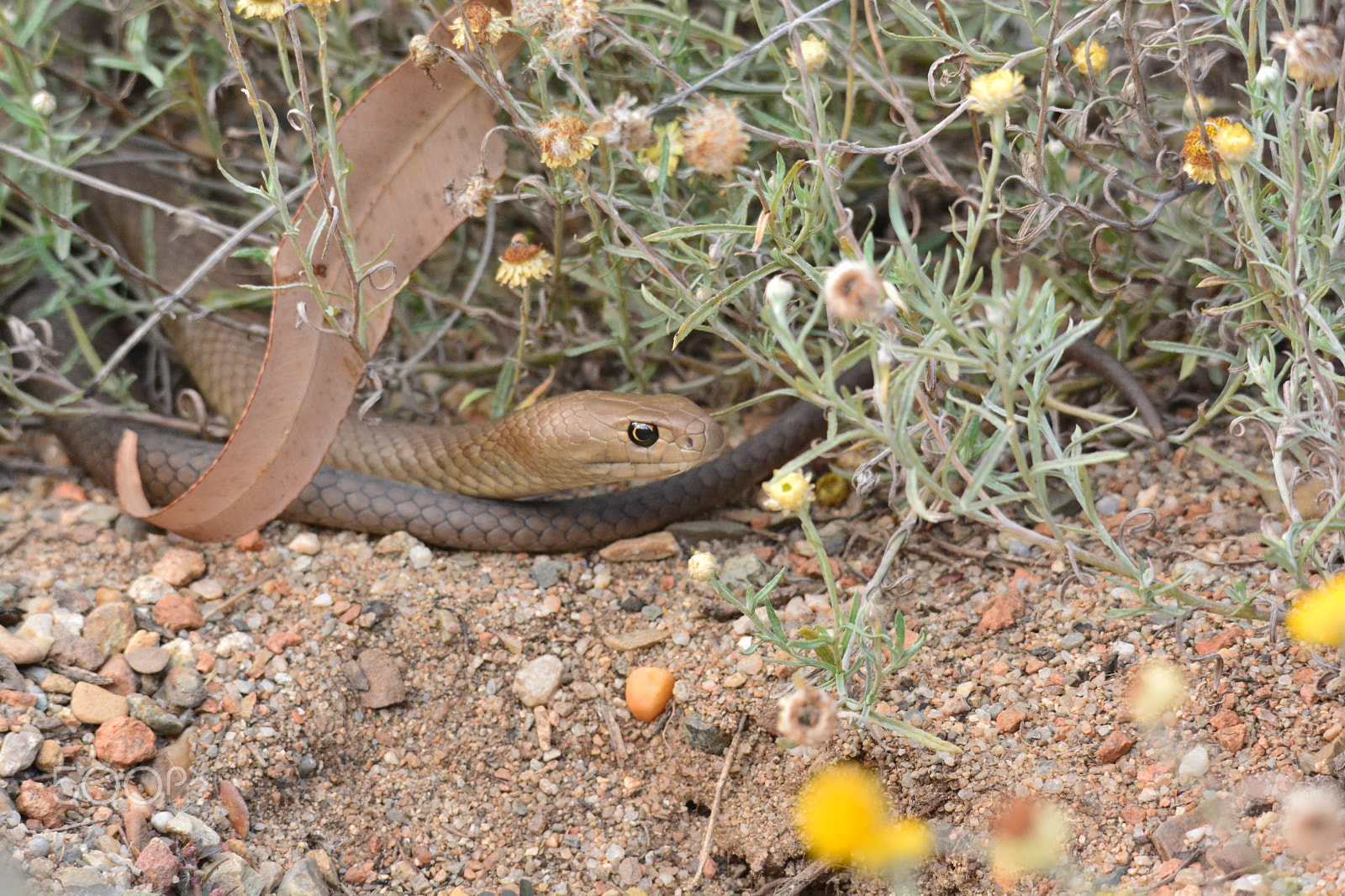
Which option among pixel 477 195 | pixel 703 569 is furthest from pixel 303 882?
pixel 477 195

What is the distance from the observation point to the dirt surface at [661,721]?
7.29ft

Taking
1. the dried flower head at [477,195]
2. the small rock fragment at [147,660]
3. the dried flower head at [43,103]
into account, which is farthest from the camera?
the dried flower head at [43,103]

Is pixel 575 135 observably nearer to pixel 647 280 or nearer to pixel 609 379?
pixel 647 280

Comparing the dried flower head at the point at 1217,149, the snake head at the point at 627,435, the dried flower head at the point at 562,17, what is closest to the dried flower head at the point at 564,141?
the dried flower head at the point at 562,17

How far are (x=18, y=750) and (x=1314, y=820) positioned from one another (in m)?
2.44

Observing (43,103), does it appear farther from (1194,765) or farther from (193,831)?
(1194,765)

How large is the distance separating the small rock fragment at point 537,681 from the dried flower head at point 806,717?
1.08 m

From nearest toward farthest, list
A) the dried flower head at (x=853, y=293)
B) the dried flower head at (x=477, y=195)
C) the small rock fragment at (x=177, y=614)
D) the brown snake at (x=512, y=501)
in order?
the dried flower head at (x=853, y=293) → the dried flower head at (x=477, y=195) → the small rock fragment at (x=177, y=614) → the brown snake at (x=512, y=501)

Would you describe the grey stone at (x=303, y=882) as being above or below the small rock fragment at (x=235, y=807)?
below

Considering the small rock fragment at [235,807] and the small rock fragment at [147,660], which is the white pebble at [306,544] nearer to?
the small rock fragment at [147,660]

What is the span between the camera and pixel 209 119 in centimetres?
360

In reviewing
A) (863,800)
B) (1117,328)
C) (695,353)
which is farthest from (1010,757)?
(695,353)

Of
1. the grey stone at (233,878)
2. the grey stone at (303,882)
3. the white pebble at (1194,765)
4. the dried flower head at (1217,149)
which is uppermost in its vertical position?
the dried flower head at (1217,149)

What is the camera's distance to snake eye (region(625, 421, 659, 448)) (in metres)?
3.08
